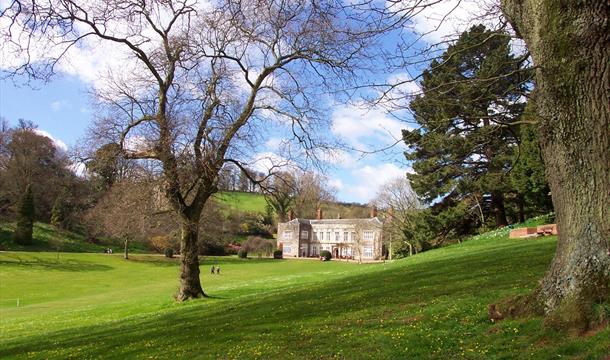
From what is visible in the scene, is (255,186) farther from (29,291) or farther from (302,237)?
(302,237)

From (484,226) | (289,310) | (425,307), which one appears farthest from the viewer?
(484,226)

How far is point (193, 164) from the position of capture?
1880cm

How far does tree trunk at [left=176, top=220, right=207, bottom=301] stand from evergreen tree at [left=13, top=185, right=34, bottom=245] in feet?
163

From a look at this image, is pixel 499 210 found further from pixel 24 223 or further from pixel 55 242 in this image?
pixel 55 242

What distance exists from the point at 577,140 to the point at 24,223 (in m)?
66.7

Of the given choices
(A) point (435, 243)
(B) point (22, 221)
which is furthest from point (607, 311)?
(B) point (22, 221)

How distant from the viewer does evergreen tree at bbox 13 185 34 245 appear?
60969 mm

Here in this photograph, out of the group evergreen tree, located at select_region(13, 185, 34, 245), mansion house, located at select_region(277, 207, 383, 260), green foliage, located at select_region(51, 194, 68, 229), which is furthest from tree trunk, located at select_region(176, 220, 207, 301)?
mansion house, located at select_region(277, 207, 383, 260)

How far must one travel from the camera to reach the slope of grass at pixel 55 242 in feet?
200

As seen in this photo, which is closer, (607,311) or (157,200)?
(607,311)

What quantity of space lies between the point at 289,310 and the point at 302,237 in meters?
91.6

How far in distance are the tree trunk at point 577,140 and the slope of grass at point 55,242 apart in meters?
64.4

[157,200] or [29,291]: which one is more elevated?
[157,200]

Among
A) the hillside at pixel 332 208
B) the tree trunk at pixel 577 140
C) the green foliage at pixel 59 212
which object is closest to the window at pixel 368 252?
the hillside at pixel 332 208
